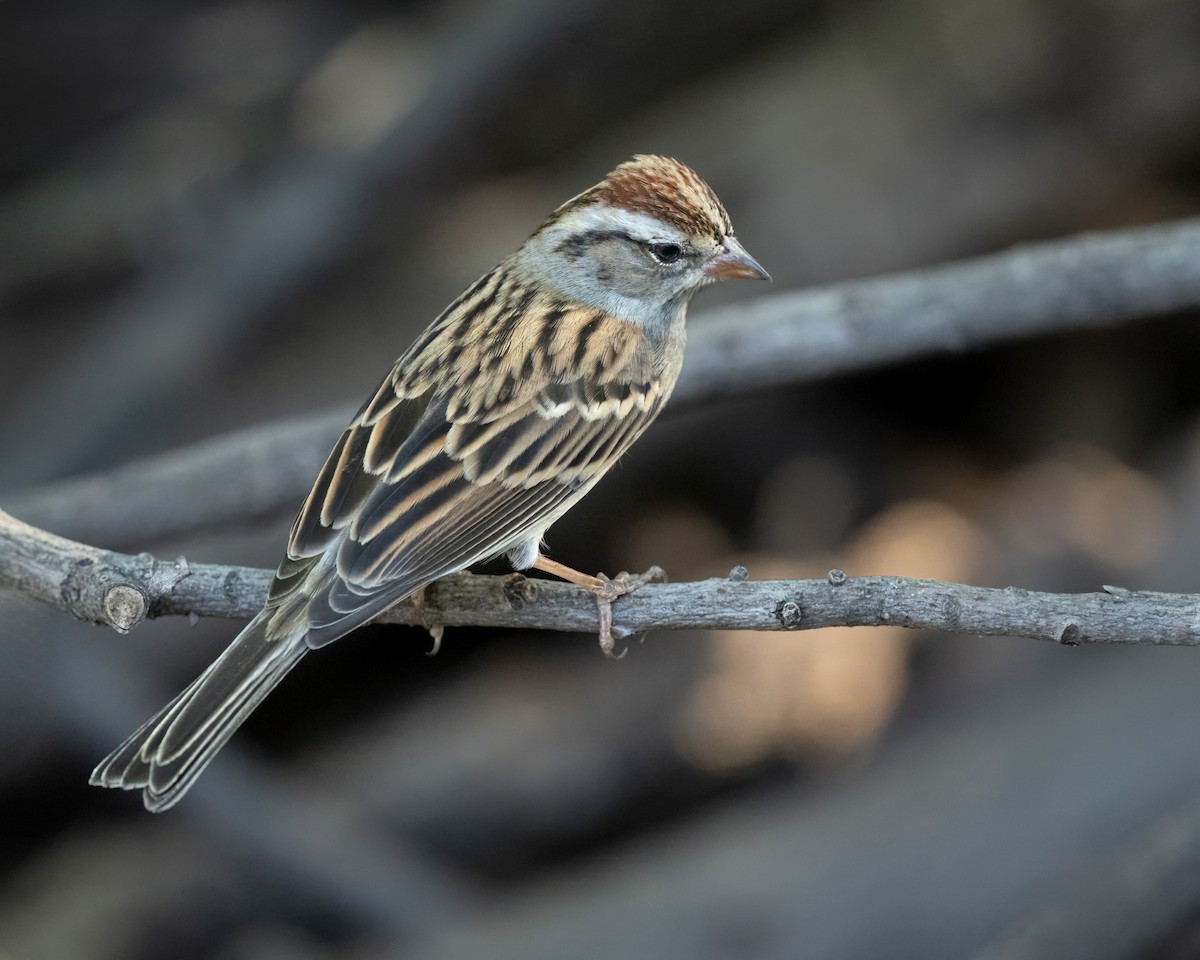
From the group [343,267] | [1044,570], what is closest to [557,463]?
[1044,570]

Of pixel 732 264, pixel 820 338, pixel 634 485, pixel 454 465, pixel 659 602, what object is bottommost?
pixel 659 602

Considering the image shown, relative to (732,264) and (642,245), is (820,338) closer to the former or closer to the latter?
(732,264)

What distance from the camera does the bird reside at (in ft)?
11.0

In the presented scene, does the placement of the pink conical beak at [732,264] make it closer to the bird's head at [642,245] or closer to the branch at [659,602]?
the bird's head at [642,245]

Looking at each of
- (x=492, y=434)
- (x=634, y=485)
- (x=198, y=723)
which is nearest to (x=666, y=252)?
(x=492, y=434)

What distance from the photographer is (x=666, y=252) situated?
4129 millimetres

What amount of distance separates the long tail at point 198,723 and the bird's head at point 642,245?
4.70 feet

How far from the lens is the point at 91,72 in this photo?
26.0 ft

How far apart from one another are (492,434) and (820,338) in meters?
1.46

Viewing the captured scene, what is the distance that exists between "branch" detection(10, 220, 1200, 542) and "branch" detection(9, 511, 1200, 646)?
1313 mm

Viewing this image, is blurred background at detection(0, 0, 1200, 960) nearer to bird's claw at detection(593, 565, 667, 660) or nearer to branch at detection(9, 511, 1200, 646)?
branch at detection(9, 511, 1200, 646)

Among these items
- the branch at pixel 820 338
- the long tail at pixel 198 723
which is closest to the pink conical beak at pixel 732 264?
the branch at pixel 820 338

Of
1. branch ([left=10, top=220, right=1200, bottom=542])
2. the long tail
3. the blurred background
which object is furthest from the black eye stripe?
the long tail

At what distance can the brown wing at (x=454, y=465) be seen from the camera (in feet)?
11.4
